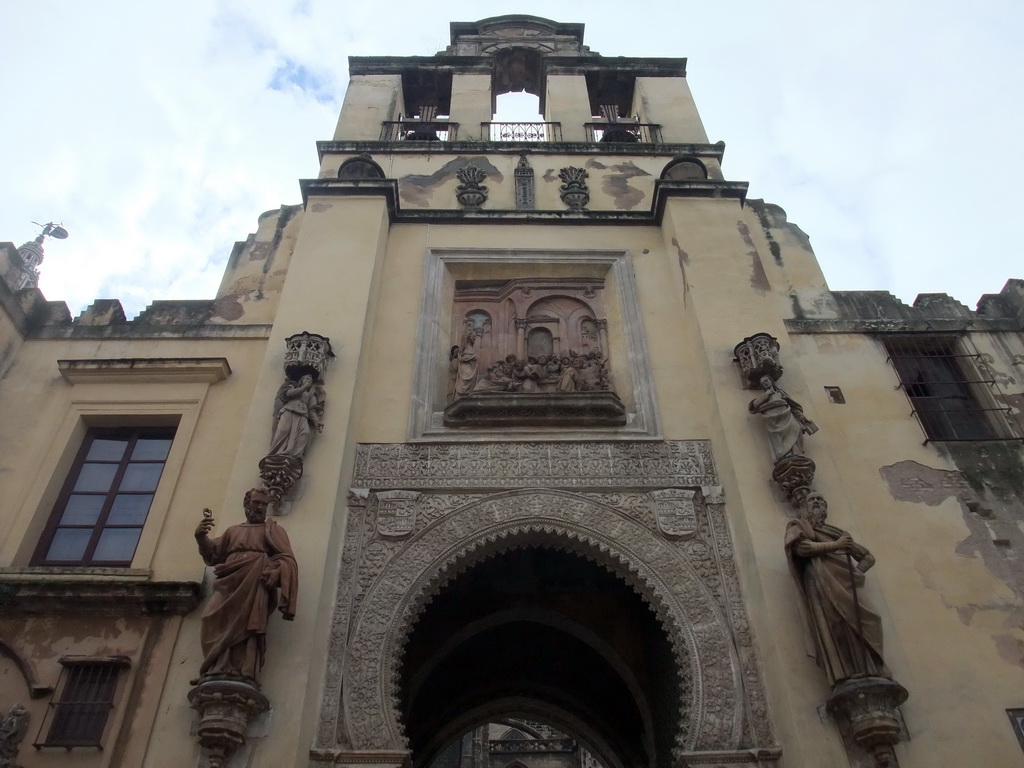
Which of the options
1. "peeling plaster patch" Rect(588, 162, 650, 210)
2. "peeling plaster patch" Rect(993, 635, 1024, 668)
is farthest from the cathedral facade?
"peeling plaster patch" Rect(588, 162, 650, 210)

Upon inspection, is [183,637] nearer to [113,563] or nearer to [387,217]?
[113,563]

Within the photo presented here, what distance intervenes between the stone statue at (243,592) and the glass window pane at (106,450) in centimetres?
278

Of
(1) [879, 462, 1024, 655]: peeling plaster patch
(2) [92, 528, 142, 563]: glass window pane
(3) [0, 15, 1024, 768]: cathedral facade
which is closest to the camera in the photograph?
(3) [0, 15, 1024, 768]: cathedral facade

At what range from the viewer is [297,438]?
24.4ft

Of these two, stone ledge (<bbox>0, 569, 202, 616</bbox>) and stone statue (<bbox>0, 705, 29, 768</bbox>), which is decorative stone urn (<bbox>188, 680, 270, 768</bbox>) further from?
stone statue (<bbox>0, 705, 29, 768</bbox>)

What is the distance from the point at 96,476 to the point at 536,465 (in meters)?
4.71

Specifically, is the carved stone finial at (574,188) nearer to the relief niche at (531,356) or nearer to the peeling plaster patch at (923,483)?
the relief niche at (531,356)

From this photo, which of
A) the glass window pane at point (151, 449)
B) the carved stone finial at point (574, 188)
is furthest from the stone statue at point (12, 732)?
the carved stone finial at point (574, 188)

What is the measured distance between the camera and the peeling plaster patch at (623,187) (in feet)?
36.7

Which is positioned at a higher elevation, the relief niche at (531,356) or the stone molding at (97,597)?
the relief niche at (531,356)

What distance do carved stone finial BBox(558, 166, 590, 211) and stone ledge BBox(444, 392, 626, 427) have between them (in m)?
3.55

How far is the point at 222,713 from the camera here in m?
5.75

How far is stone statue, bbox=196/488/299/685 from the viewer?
593cm

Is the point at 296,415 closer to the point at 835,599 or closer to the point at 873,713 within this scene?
the point at 835,599
